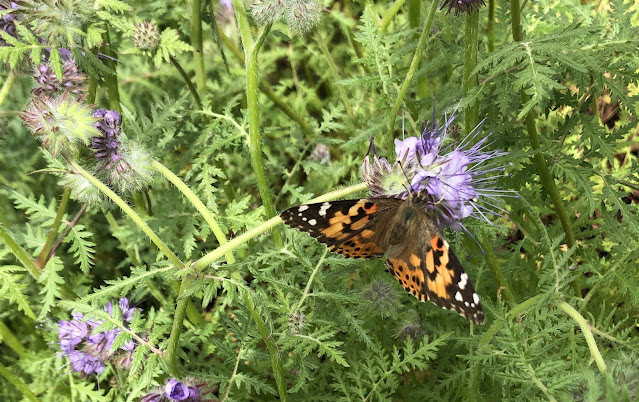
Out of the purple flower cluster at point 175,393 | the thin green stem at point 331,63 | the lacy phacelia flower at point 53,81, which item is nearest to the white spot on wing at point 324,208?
the purple flower cluster at point 175,393

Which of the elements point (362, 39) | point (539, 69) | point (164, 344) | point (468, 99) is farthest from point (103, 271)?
point (539, 69)

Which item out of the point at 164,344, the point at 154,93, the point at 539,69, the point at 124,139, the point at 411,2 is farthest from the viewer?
the point at 154,93

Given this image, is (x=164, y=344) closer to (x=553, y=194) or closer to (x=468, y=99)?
(x=468, y=99)

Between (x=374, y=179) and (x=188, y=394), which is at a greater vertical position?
(x=374, y=179)

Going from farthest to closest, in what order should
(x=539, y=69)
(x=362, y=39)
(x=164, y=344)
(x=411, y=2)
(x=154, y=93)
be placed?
(x=154, y=93) < (x=411, y=2) < (x=362, y=39) < (x=164, y=344) < (x=539, y=69)

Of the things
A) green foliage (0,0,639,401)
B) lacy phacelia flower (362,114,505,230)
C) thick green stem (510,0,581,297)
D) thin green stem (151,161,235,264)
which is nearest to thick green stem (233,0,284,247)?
green foliage (0,0,639,401)

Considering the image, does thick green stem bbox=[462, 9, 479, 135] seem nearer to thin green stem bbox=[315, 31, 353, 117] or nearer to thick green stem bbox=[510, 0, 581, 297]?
thick green stem bbox=[510, 0, 581, 297]

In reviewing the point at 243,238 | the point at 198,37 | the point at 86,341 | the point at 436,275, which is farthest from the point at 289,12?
the point at 86,341
